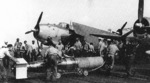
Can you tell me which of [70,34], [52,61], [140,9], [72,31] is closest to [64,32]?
[70,34]

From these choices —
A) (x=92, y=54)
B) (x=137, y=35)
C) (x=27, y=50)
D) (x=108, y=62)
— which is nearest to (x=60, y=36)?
(x=27, y=50)

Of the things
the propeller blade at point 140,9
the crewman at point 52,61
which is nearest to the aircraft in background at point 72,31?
the propeller blade at point 140,9

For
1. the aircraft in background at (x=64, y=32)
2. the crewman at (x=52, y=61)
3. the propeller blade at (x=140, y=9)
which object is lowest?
the crewman at (x=52, y=61)

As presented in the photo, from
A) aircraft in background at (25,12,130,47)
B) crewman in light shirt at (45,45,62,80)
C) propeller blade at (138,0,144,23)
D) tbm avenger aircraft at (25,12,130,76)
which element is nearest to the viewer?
crewman in light shirt at (45,45,62,80)

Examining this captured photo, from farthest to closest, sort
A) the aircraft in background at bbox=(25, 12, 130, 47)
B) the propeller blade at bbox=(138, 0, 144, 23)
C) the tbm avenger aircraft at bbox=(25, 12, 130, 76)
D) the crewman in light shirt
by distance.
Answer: the propeller blade at bbox=(138, 0, 144, 23), the aircraft in background at bbox=(25, 12, 130, 47), the tbm avenger aircraft at bbox=(25, 12, 130, 76), the crewman in light shirt

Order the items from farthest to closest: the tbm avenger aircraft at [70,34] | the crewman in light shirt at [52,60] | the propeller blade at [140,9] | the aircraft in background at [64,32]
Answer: the propeller blade at [140,9] < the aircraft in background at [64,32] < the tbm avenger aircraft at [70,34] < the crewman in light shirt at [52,60]

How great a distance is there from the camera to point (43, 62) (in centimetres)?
1228

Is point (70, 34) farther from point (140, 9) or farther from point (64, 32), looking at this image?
point (140, 9)

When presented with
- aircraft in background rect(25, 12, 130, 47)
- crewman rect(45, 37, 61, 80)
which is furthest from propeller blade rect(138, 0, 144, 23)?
crewman rect(45, 37, 61, 80)

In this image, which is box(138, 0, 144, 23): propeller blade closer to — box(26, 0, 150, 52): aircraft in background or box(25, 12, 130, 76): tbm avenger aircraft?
box(26, 0, 150, 52): aircraft in background

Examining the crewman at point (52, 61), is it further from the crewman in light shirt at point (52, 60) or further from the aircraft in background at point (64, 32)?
the aircraft in background at point (64, 32)

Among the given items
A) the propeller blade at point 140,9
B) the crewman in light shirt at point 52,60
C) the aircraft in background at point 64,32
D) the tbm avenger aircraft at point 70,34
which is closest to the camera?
the crewman in light shirt at point 52,60

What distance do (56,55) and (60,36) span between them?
11085mm

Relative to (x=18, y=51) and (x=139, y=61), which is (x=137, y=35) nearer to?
(x=139, y=61)
